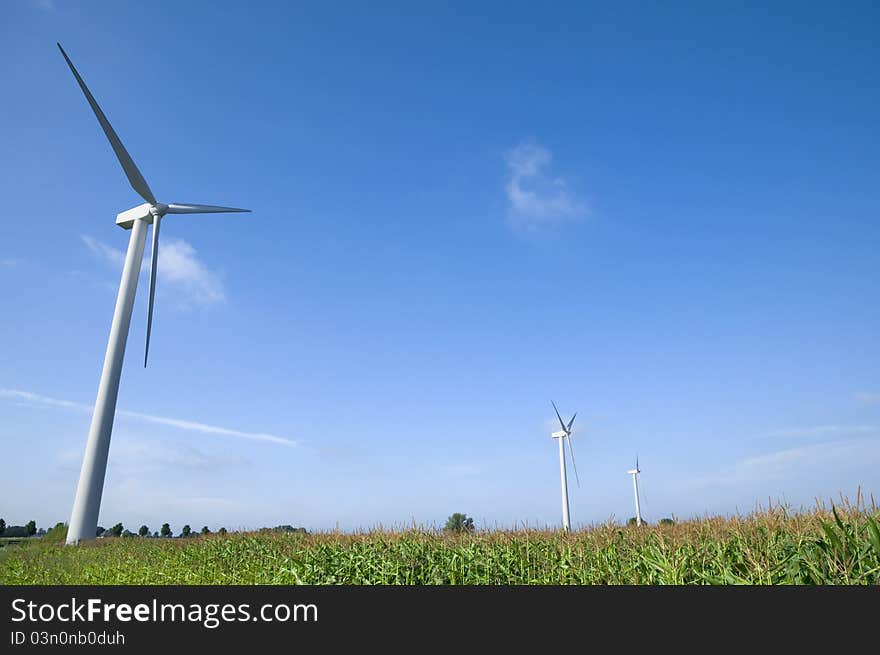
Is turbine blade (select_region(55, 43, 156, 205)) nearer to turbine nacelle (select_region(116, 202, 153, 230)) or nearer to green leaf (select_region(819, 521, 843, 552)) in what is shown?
turbine nacelle (select_region(116, 202, 153, 230))

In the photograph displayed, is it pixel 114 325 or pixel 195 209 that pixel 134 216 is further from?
pixel 114 325

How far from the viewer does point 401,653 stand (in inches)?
418

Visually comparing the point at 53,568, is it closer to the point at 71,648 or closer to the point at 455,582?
the point at 71,648

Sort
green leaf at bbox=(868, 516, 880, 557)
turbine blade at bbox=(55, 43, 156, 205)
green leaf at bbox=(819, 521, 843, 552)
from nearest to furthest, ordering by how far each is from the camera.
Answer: green leaf at bbox=(868, 516, 880, 557) → green leaf at bbox=(819, 521, 843, 552) → turbine blade at bbox=(55, 43, 156, 205)

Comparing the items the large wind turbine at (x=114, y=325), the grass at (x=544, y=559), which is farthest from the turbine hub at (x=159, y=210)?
Result: the grass at (x=544, y=559)

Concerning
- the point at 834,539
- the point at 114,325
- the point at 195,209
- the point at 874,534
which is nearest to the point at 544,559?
the point at 834,539

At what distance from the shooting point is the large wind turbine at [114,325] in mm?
40375

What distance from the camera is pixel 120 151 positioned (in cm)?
4522

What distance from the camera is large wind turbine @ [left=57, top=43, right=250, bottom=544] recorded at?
132ft

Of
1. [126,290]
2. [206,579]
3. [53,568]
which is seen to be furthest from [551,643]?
[126,290]

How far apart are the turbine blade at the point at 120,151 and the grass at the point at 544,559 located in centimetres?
2986

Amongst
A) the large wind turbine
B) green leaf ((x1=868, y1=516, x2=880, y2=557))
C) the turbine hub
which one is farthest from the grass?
the turbine hub

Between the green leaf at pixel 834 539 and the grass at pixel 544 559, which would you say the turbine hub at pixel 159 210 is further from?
the green leaf at pixel 834 539

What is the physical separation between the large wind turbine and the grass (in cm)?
1145
